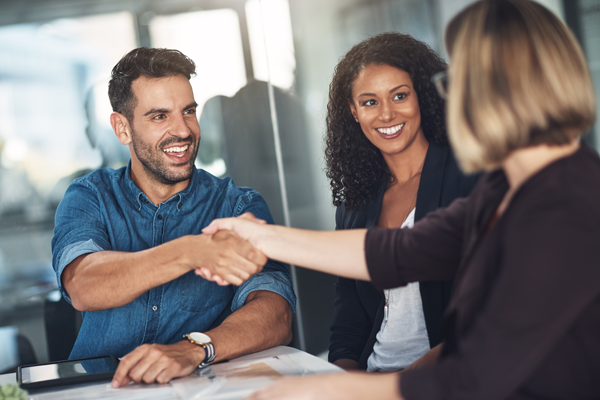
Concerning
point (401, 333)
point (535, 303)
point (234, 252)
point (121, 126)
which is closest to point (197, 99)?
point (121, 126)

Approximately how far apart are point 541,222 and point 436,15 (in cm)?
278

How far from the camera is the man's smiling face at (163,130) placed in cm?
201

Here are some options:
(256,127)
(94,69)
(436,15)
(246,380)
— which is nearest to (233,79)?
(256,127)

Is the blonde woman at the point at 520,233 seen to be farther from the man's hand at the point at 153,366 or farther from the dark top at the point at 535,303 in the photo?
the man's hand at the point at 153,366

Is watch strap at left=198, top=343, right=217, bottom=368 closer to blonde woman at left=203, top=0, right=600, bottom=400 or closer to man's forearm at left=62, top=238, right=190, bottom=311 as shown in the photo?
man's forearm at left=62, top=238, right=190, bottom=311

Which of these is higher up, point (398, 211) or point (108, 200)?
point (108, 200)

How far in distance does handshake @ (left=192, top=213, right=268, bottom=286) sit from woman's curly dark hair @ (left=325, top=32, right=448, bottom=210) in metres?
0.63

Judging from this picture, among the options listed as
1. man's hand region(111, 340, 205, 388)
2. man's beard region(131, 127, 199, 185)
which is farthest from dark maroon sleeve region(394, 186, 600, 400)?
man's beard region(131, 127, 199, 185)

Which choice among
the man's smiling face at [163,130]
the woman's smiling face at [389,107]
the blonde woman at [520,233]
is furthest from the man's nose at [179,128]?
the blonde woman at [520,233]

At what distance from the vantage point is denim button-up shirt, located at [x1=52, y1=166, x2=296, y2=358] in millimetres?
1773

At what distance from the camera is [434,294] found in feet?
5.42

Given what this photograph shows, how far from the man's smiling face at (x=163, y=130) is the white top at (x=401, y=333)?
2.94ft

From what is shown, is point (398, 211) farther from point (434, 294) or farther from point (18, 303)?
point (18, 303)

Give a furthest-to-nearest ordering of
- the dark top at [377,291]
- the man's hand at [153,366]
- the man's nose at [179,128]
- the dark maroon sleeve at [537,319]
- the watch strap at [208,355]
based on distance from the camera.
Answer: the man's nose at [179,128], the dark top at [377,291], the watch strap at [208,355], the man's hand at [153,366], the dark maroon sleeve at [537,319]
